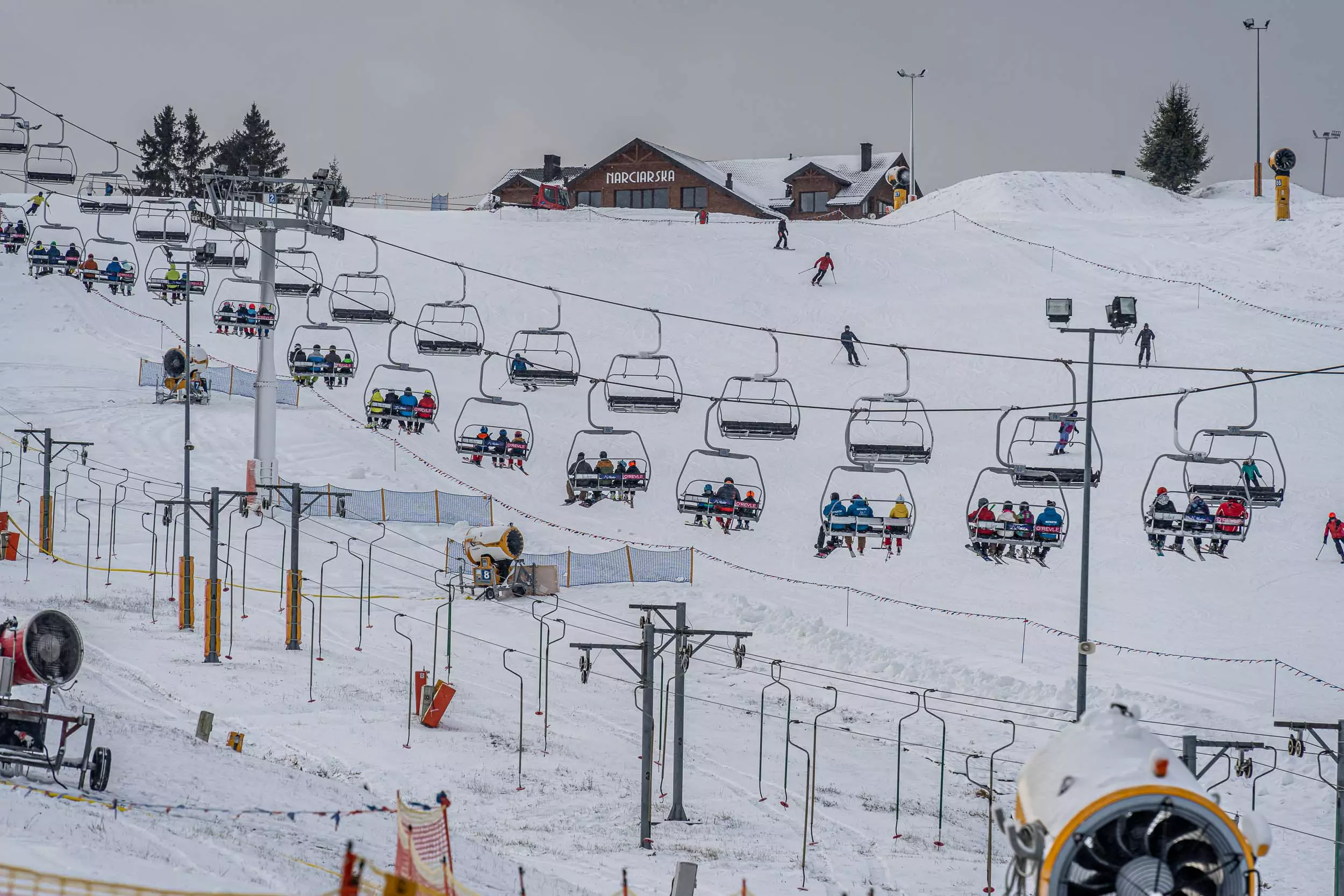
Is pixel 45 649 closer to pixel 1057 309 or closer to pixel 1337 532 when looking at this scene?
pixel 1057 309

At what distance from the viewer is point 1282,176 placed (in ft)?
213

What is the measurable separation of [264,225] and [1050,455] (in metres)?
22.7

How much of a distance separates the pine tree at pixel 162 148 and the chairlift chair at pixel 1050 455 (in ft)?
240

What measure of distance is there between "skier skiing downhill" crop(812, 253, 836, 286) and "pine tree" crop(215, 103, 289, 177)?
2066 inches

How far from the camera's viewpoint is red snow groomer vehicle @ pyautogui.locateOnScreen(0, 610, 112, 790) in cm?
1459

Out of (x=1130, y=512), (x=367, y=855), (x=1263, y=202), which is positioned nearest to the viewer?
(x=367, y=855)

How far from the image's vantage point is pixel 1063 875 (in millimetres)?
7863

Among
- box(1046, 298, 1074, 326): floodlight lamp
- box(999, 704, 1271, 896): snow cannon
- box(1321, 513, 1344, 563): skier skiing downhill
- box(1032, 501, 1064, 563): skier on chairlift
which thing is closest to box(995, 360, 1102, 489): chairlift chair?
box(1032, 501, 1064, 563): skier on chairlift

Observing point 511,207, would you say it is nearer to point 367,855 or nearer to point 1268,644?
point 1268,644

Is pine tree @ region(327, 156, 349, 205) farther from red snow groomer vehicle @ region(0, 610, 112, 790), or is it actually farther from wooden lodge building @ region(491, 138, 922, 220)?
red snow groomer vehicle @ region(0, 610, 112, 790)

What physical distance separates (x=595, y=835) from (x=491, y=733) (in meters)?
4.73

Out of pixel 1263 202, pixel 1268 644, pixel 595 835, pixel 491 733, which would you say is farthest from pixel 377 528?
pixel 1263 202

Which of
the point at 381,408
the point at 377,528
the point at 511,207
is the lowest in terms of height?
the point at 377,528

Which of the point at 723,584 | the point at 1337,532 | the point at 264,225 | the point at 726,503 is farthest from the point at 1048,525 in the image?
the point at 264,225
